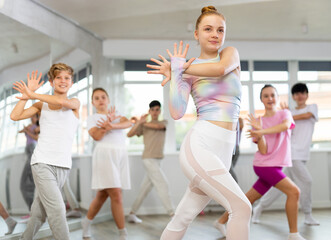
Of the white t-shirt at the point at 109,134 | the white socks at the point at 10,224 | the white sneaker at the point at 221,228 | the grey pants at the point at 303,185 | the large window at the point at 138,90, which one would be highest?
the large window at the point at 138,90

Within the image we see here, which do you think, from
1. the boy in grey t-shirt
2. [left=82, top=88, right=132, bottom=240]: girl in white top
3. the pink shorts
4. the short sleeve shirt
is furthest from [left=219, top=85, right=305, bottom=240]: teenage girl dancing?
the short sleeve shirt

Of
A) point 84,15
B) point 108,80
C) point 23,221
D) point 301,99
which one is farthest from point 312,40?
point 23,221

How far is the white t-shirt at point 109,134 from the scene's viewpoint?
4.07 metres

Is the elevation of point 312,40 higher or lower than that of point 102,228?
higher

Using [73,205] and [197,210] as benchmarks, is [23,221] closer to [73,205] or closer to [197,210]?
[73,205]

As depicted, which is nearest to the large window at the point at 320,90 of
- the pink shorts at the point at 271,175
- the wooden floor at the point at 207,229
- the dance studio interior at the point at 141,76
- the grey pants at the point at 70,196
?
the dance studio interior at the point at 141,76

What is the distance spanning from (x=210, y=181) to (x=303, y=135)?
10.7 ft

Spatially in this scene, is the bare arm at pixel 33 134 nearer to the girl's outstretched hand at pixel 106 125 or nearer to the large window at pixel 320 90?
the girl's outstretched hand at pixel 106 125

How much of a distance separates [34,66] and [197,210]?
2.91m

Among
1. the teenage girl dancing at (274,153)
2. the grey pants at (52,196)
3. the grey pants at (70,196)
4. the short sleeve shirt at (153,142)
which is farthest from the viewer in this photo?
Result: the short sleeve shirt at (153,142)

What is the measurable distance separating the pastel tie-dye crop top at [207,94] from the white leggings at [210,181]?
0.07m

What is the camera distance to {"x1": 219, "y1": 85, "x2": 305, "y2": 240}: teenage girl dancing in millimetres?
3396

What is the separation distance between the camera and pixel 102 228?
185 inches

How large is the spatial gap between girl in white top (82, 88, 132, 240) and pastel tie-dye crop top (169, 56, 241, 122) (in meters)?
1.99
